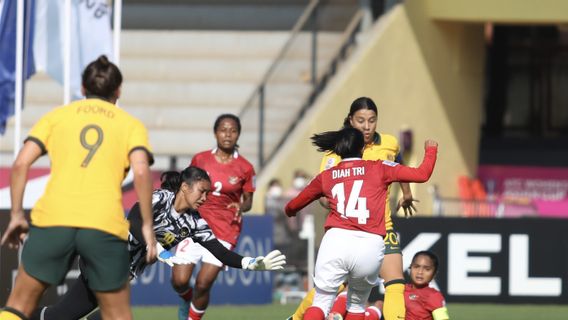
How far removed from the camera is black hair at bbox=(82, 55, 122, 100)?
902 cm

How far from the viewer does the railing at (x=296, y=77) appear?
23.6 metres

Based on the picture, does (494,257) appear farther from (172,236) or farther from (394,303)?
(172,236)

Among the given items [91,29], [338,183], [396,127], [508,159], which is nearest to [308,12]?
[396,127]

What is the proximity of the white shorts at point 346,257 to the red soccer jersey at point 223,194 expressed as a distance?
11.0 feet

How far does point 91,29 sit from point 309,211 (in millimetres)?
4310

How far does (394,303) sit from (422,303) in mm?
1101

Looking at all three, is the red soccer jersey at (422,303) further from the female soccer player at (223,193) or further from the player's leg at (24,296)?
the player's leg at (24,296)

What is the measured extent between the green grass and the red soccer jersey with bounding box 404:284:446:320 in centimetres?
302

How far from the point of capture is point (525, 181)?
32.2m

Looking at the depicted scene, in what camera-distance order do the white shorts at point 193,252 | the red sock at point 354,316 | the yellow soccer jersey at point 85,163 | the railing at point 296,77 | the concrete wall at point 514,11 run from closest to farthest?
1. the yellow soccer jersey at point 85,163
2. the red sock at point 354,316
3. the white shorts at point 193,252
4. the railing at point 296,77
5. the concrete wall at point 514,11

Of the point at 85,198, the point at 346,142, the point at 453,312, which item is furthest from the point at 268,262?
the point at 453,312

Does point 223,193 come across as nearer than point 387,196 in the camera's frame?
No

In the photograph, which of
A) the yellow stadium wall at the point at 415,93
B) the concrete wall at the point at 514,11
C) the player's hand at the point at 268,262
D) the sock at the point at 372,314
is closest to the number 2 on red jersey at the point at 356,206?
the player's hand at the point at 268,262

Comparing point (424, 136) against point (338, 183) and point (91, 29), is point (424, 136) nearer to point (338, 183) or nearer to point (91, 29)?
A: point (91, 29)
